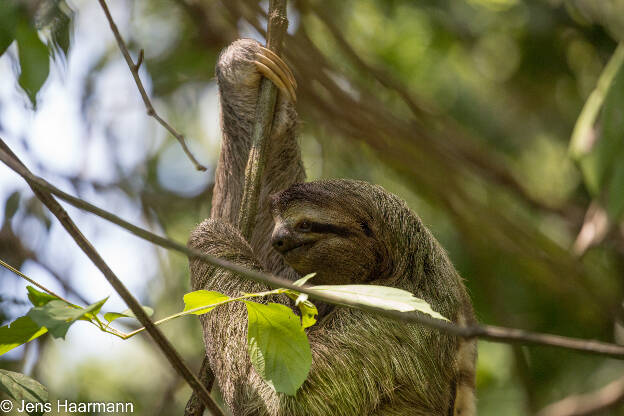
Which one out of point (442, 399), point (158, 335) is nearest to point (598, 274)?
point (442, 399)

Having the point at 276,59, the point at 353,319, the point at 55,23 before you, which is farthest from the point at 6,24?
the point at 353,319

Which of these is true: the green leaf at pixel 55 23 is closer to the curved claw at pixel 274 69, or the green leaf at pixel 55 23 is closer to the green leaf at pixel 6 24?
the green leaf at pixel 6 24

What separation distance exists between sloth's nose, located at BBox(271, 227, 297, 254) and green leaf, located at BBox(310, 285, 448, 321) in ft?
6.52

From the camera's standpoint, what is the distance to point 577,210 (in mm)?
9359

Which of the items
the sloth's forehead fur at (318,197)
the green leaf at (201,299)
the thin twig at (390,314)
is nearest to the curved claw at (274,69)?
the sloth's forehead fur at (318,197)

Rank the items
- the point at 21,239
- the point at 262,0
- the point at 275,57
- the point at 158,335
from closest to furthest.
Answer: the point at 158,335
the point at 275,57
the point at 21,239
the point at 262,0

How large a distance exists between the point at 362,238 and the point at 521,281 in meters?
5.10

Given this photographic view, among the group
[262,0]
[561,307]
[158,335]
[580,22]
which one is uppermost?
[262,0]

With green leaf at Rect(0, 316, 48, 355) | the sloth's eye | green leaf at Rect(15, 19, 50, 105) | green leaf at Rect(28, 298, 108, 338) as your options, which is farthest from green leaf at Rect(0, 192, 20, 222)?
green leaf at Rect(28, 298, 108, 338)

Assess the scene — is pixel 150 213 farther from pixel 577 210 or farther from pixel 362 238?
pixel 577 210

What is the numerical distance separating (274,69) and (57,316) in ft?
10.6

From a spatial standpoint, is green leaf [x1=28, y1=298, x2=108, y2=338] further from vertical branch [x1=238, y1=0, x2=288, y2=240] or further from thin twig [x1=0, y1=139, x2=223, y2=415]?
vertical branch [x1=238, y1=0, x2=288, y2=240]

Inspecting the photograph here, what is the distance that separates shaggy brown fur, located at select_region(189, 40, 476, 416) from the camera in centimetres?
460

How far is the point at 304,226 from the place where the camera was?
4.86m
